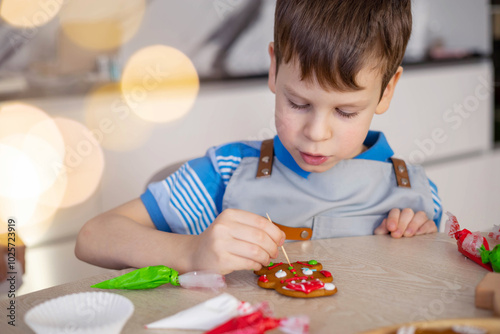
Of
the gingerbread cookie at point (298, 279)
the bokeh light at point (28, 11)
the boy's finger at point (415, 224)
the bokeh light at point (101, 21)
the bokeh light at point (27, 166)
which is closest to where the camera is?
the gingerbread cookie at point (298, 279)

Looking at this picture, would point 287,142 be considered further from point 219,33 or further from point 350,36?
point 219,33

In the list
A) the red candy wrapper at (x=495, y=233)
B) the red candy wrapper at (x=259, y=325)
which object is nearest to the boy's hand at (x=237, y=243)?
the red candy wrapper at (x=259, y=325)

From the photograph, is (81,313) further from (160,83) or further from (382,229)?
(160,83)

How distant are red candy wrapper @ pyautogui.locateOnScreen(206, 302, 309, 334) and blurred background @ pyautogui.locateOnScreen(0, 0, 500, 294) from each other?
147 centimetres

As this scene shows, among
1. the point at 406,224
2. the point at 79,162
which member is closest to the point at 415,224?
the point at 406,224

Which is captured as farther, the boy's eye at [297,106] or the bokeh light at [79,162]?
the bokeh light at [79,162]

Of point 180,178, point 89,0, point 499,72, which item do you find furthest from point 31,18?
point 499,72

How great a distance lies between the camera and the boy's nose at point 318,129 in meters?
0.98

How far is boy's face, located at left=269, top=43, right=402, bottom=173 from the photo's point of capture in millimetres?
992

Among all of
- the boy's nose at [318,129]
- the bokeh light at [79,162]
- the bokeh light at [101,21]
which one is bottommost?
the bokeh light at [79,162]

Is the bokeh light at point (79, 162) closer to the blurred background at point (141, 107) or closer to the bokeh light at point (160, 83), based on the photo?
the blurred background at point (141, 107)

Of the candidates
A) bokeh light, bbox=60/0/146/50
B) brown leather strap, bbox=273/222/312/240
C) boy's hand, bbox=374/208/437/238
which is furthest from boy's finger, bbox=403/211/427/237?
bokeh light, bbox=60/0/146/50

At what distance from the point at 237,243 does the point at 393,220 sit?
0.40 meters

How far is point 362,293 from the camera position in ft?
2.50
